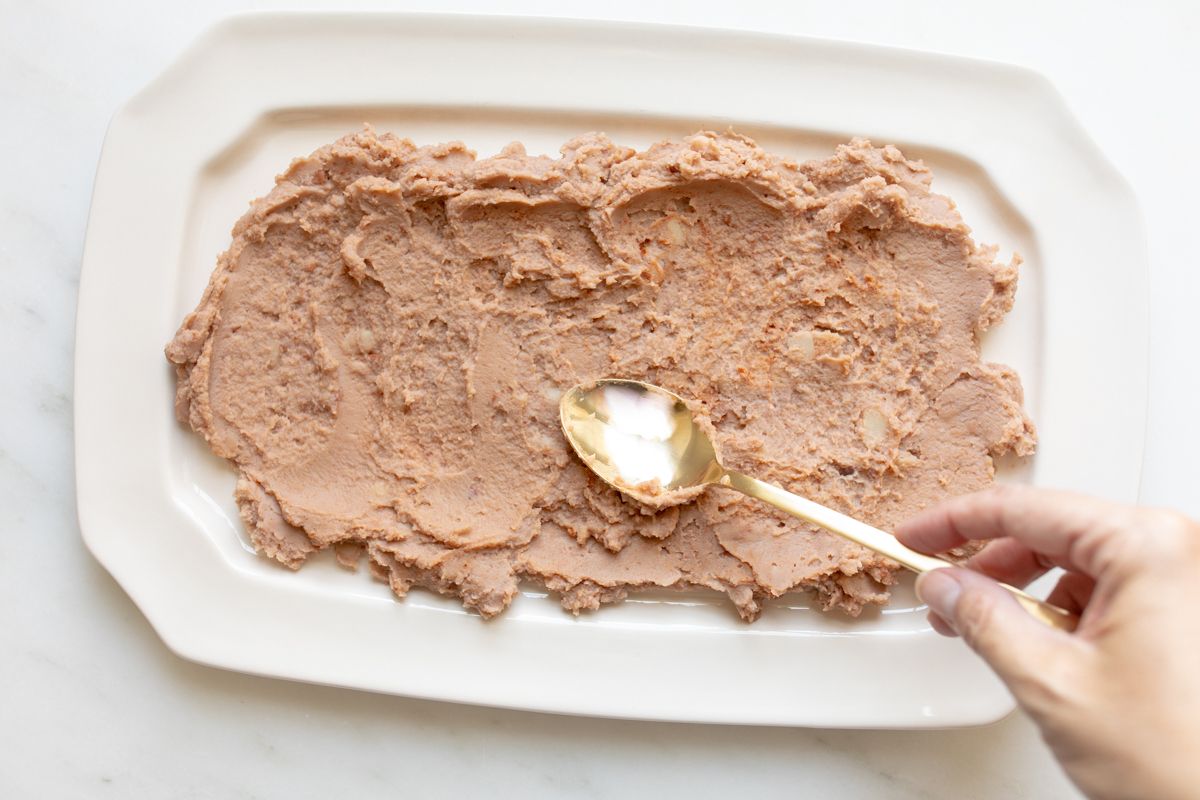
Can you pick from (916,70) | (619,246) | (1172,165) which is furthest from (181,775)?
(1172,165)

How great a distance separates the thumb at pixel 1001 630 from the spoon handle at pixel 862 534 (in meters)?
0.05

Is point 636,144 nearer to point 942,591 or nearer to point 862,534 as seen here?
point 862,534

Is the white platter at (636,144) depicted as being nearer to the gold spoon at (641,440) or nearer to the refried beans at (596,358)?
the refried beans at (596,358)

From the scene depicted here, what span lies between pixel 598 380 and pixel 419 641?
63cm

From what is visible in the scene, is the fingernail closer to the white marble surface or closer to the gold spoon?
the gold spoon

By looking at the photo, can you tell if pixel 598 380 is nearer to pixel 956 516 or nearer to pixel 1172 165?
pixel 956 516

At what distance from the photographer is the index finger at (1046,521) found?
3.89 ft

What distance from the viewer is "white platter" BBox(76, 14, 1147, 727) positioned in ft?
5.65

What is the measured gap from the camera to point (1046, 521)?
4.03 ft

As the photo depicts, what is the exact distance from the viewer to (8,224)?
190cm

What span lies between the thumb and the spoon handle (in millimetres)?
46

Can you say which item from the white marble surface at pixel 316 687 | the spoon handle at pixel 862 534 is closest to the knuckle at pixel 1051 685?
the spoon handle at pixel 862 534

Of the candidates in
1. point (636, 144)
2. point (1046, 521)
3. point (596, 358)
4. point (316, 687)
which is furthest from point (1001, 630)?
point (316, 687)

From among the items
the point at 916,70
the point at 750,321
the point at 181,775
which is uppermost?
the point at 916,70
